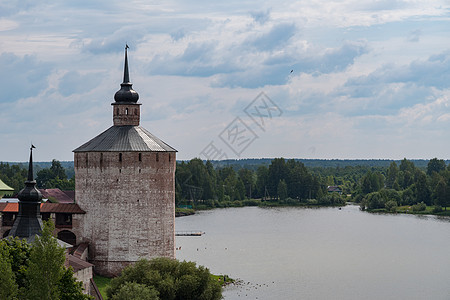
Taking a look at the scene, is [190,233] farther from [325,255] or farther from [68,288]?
[68,288]

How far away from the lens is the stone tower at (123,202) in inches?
992

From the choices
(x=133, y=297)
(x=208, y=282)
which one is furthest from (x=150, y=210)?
(x=133, y=297)

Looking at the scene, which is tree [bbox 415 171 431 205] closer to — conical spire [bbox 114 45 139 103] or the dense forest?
the dense forest

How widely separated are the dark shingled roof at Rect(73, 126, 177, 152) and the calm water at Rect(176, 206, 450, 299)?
21.5ft

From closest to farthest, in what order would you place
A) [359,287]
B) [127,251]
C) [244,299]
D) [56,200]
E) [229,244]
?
[127,251] < [244,299] < [359,287] < [229,244] < [56,200]

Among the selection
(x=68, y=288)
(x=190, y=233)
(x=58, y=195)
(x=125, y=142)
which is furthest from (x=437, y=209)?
(x=68, y=288)

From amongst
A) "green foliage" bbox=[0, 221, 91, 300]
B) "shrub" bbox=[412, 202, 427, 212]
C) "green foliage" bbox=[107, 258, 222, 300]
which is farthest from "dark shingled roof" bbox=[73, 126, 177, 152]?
"shrub" bbox=[412, 202, 427, 212]

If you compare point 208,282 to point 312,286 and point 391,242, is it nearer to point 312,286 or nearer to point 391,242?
point 312,286

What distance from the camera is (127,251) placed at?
82.5 feet

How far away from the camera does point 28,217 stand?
19.8 metres

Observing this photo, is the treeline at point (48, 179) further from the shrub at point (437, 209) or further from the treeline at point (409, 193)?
the shrub at point (437, 209)

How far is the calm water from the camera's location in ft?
95.8

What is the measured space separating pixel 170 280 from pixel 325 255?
18.1m

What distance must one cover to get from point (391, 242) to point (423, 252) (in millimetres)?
4015
